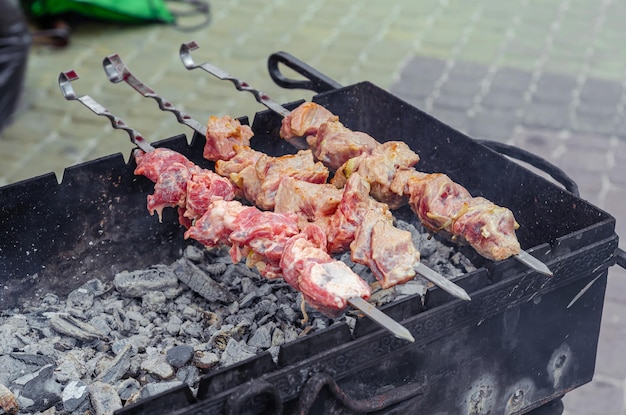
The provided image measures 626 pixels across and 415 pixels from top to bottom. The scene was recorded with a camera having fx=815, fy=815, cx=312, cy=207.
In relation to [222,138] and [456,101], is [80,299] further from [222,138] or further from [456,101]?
[456,101]

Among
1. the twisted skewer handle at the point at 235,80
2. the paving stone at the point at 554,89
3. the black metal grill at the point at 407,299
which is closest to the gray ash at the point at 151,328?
the black metal grill at the point at 407,299

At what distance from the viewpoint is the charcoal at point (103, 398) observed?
251 cm

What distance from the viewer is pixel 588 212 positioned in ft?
8.61

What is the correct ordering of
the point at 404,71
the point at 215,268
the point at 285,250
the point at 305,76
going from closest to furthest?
Result: the point at 285,250, the point at 215,268, the point at 305,76, the point at 404,71

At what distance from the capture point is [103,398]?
8.32 feet

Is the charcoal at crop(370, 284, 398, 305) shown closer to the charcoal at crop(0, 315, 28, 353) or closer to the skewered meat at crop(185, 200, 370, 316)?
the skewered meat at crop(185, 200, 370, 316)

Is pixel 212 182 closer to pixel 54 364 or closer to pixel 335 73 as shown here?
pixel 54 364

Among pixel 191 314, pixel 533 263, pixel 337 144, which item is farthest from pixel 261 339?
pixel 533 263

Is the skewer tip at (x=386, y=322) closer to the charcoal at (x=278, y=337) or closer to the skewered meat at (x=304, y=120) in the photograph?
the charcoal at (x=278, y=337)

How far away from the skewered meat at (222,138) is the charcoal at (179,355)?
77 centimetres

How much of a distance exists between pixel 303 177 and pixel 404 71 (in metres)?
4.02

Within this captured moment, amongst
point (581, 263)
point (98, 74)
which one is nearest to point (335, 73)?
point (98, 74)

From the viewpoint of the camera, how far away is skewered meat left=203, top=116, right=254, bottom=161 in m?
3.11

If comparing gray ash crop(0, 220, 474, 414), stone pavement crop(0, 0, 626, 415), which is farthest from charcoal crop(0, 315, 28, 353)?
stone pavement crop(0, 0, 626, 415)
